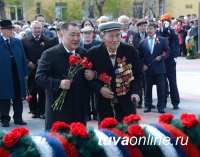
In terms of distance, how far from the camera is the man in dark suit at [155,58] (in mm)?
9430

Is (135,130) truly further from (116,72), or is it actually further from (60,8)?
(60,8)

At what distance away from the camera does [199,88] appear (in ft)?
41.3

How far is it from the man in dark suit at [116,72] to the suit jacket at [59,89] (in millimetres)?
240

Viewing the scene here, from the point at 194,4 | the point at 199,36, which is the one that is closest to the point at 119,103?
the point at 199,36

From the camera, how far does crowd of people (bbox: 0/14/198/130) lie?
4.79 m

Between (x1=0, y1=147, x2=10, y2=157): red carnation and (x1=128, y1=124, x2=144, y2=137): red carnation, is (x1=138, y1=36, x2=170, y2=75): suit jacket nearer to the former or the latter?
(x1=128, y1=124, x2=144, y2=137): red carnation

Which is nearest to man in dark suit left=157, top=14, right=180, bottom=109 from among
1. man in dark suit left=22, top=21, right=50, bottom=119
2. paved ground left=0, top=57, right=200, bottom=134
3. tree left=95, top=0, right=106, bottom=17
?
paved ground left=0, top=57, right=200, bottom=134

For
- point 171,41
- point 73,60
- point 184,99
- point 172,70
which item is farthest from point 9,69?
point 184,99

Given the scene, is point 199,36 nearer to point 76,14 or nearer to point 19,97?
point 19,97

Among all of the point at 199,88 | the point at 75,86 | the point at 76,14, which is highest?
the point at 76,14

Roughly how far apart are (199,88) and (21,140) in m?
9.97

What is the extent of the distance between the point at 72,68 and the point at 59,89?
0.26m

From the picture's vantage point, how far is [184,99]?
11.1 metres

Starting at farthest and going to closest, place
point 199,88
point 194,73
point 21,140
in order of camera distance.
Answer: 1. point 194,73
2. point 199,88
3. point 21,140
